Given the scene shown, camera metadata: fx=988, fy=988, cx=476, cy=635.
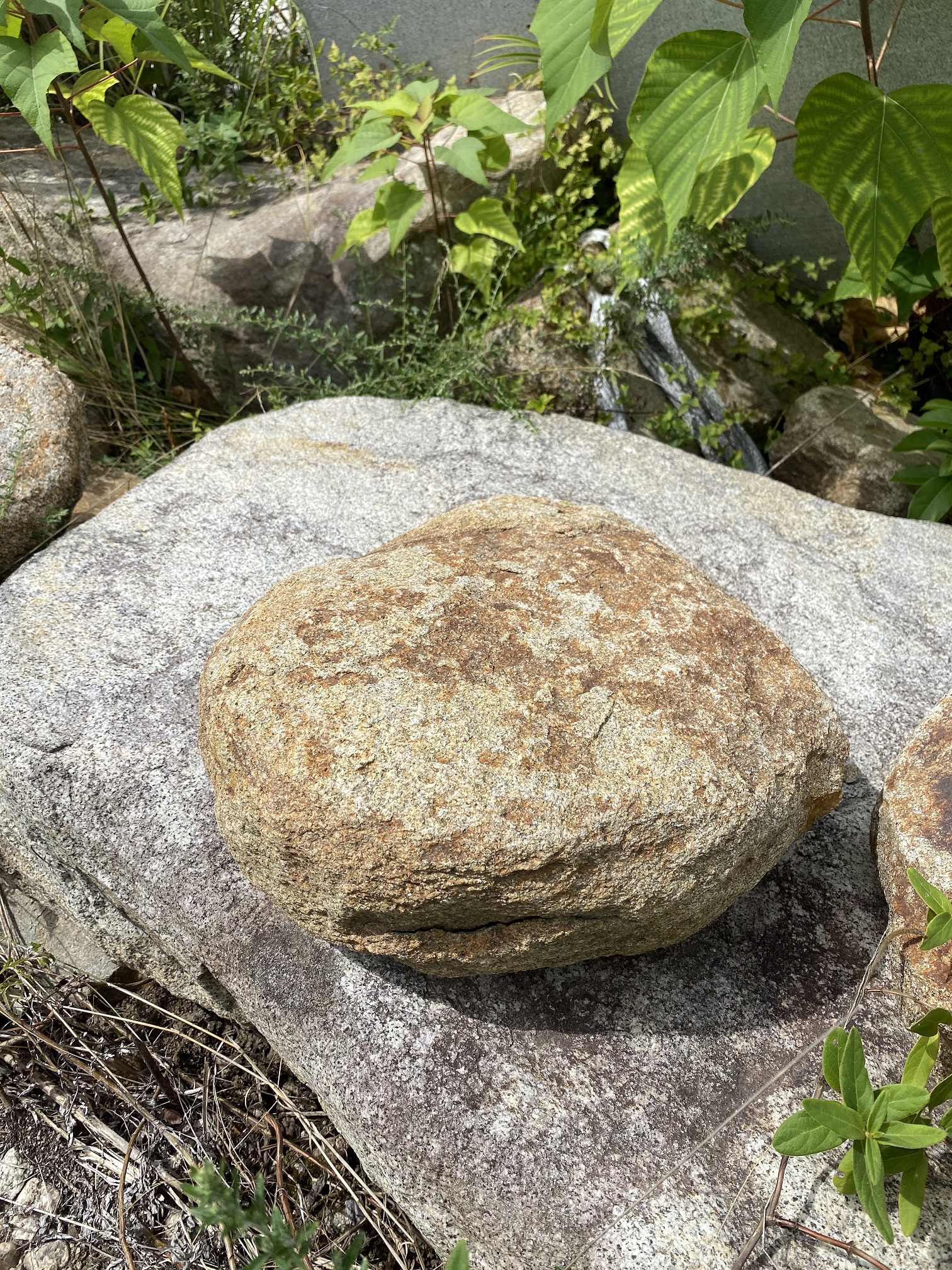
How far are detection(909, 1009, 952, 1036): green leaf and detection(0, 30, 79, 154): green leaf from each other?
7.88 ft

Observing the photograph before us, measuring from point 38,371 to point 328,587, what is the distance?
1352 mm

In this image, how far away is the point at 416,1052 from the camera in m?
1.50

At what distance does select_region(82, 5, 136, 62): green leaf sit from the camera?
2.53m

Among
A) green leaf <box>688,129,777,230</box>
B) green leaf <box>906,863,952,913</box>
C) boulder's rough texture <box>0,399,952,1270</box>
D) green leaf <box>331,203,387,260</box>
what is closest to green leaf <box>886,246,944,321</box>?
green leaf <box>688,129,777,230</box>

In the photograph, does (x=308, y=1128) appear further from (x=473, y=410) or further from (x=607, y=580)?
(x=473, y=410)

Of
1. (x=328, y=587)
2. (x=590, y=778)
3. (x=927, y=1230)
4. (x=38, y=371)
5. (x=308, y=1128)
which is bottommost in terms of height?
(x=308, y=1128)

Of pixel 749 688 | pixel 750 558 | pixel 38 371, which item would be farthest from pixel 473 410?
pixel 749 688

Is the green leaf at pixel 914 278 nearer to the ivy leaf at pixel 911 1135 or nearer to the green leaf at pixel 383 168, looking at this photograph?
the green leaf at pixel 383 168

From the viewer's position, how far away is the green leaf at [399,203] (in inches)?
115

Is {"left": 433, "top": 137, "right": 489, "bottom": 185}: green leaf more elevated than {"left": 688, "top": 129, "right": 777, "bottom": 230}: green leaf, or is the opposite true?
{"left": 433, "top": 137, "right": 489, "bottom": 185}: green leaf

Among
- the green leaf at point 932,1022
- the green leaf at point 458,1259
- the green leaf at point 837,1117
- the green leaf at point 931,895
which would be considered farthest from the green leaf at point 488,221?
the green leaf at point 458,1259

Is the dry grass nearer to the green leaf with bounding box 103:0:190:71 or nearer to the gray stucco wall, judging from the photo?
the green leaf with bounding box 103:0:190:71

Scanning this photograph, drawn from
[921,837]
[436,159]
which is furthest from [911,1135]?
[436,159]

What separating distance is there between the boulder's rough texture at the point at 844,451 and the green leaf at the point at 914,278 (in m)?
0.30
